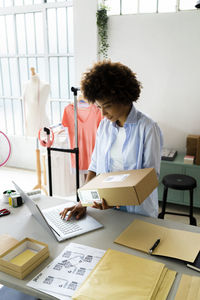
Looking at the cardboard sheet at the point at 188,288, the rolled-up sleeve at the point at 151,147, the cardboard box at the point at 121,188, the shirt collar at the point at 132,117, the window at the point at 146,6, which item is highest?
the window at the point at 146,6

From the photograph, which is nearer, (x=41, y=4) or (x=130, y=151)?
(x=130, y=151)

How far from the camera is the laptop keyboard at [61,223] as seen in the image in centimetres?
147

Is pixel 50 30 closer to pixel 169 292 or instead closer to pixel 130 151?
pixel 130 151

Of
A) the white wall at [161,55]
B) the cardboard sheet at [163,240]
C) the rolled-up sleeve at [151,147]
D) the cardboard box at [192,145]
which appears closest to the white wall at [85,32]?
the white wall at [161,55]

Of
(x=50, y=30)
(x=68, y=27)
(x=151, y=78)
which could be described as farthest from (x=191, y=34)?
(x=50, y=30)

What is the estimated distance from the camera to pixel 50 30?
15.3ft

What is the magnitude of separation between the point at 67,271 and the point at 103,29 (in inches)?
137

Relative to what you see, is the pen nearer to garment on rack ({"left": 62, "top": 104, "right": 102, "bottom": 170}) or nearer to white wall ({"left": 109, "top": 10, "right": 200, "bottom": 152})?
garment on rack ({"left": 62, "top": 104, "right": 102, "bottom": 170})

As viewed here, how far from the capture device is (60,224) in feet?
5.02

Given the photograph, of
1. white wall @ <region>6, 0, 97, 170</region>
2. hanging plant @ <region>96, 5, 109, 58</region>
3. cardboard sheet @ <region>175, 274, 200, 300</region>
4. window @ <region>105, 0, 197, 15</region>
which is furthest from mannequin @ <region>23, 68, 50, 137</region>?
cardboard sheet @ <region>175, 274, 200, 300</region>

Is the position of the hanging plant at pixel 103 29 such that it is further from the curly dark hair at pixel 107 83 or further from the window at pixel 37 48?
the curly dark hair at pixel 107 83

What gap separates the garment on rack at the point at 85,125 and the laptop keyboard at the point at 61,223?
1.69 metres

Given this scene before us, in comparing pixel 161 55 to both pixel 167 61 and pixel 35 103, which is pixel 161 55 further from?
pixel 35 103

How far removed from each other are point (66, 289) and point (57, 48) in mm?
4303
